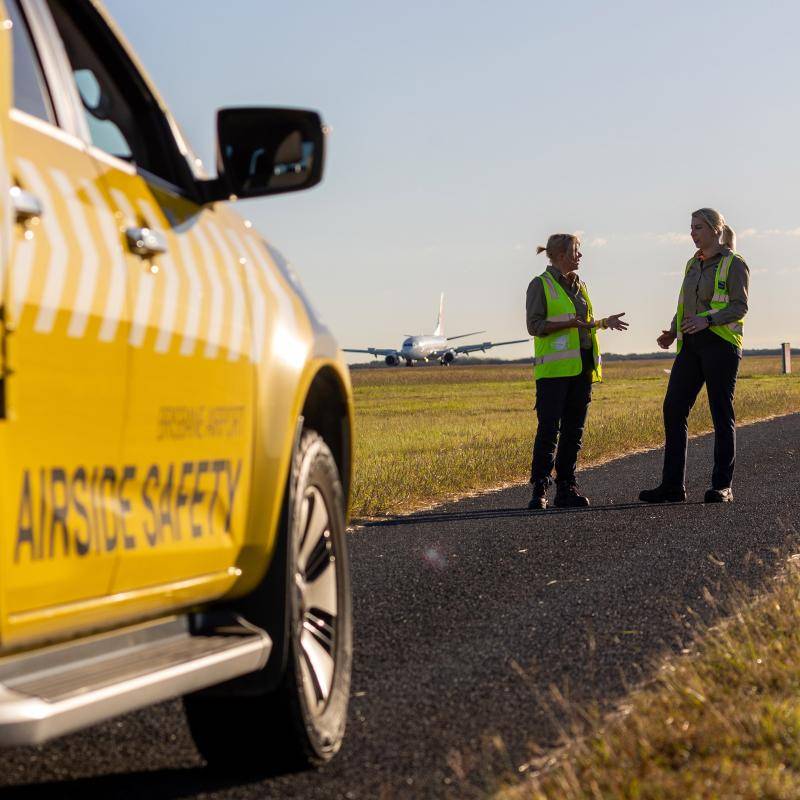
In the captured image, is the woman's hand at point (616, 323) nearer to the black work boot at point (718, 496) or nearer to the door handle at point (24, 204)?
the black work boot at point (718, 496)

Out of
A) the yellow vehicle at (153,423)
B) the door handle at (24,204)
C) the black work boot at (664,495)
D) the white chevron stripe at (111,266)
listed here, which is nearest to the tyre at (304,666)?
the yellow vehicle at (153,423)

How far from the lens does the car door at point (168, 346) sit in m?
3.00

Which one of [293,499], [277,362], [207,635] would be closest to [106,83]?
[277,362]

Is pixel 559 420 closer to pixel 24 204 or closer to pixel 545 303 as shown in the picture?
pixel 545 303

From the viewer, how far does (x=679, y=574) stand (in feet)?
22.9

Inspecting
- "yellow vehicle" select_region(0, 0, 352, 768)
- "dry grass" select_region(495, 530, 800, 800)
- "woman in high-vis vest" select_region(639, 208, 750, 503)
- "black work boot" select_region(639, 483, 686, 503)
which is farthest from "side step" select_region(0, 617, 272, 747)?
"woman in high-vis vest" select_region(639, 208, 750, 503)

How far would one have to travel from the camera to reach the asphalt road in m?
3.75

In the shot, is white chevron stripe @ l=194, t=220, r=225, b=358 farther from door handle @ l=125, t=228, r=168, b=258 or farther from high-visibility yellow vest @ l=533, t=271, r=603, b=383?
high-visibility yellow vest @ l=533, t=271, r=603, b=383

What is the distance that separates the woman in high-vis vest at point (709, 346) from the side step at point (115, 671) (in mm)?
7438

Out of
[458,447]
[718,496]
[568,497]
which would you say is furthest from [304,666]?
[458,447]

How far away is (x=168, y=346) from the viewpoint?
3.10 metres

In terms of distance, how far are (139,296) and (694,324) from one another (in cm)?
804

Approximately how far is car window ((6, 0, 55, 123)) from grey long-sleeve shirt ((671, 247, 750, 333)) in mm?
8069

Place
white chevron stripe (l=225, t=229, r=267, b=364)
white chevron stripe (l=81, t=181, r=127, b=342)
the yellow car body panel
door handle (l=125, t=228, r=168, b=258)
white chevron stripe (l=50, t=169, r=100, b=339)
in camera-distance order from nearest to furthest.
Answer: the yellow car body panel < white chevron stripe (l=50, t=169, r=100, b=339) < white chevron stripe (l=81, t=181, r=127, b=342) < door handle (l=125, t=228, r=168, b=258) < white chevron stripe (l=225, t=229, r=267, b=364)
